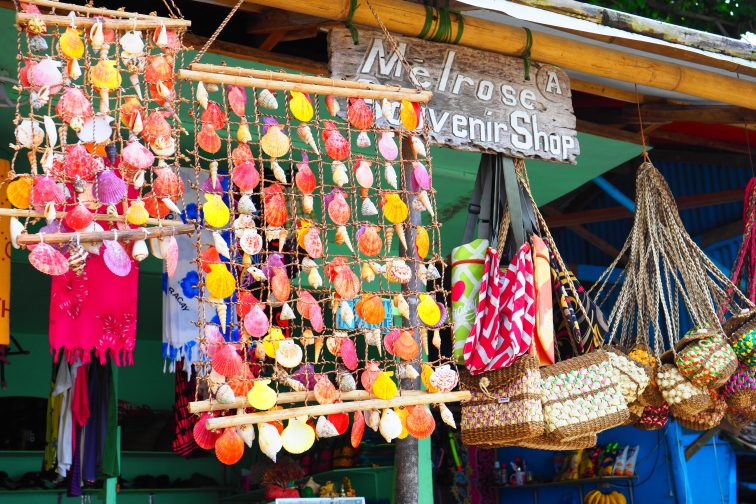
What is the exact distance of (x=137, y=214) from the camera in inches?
98.9

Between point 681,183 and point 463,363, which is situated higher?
point 681,183

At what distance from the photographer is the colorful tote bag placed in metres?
3.29

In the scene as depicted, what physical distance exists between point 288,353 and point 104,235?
1.90 ft

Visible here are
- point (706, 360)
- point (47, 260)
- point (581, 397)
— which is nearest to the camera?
point (47, 260)

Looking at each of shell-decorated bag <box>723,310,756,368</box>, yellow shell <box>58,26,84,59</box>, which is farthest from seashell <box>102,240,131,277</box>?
shell-decorated bag <box>723,310,756,368</box>

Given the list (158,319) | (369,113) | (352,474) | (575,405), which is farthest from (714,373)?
(158,319)

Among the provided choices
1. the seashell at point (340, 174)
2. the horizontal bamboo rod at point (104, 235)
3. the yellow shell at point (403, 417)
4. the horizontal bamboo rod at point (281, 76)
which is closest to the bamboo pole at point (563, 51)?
the horizontal bamboo rod at point (281, 76)

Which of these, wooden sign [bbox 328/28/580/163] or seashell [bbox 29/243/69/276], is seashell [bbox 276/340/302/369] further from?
wooden sign [bbox 328/28/580/163]

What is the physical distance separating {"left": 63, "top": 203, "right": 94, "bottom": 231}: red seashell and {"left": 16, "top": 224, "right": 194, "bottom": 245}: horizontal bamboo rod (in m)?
0.06

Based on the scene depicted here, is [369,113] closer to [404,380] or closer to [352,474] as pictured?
[404,380]

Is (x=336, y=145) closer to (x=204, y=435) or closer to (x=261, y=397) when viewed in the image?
(x=261, y=397)

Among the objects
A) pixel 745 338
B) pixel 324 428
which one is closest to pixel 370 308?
pixel 324 428

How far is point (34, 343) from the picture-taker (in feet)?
25.7

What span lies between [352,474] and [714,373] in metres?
3.62
